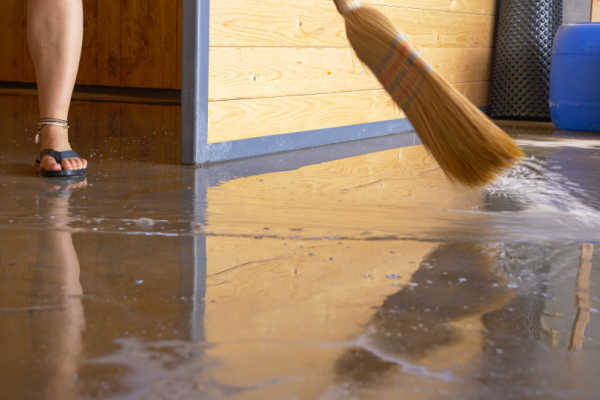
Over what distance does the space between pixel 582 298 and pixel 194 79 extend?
3.83 feet

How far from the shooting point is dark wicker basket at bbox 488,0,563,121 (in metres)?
3.36

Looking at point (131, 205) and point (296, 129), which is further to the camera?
point (296, 129)

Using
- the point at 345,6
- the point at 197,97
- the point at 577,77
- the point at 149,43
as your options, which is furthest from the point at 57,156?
the point at 149,43

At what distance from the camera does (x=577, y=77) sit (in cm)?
303

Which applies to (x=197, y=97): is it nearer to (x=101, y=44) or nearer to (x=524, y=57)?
(x=524, y=57)

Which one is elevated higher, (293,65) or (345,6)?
(345,6)

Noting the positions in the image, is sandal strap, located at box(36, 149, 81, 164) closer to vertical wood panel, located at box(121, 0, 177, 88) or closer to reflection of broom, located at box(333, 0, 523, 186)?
reflection of broom, located at box(333, 0, 523, 186)

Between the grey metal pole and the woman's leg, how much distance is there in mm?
249

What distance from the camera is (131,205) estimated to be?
136cm

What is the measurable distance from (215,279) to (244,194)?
0.56 metres

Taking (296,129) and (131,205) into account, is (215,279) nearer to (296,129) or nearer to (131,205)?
(131,205)

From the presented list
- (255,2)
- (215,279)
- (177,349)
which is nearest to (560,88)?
(255,2)

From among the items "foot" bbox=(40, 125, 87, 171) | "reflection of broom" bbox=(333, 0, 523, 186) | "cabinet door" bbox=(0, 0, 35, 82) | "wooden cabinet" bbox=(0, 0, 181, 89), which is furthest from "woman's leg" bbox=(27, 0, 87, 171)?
"cabinet door" bbox=(0, 0, 35, 82)

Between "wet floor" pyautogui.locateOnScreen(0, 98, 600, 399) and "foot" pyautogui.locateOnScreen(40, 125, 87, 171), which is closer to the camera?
"wet floor" pyautogui.locateOnScreen(0, 98, 600, 399)
